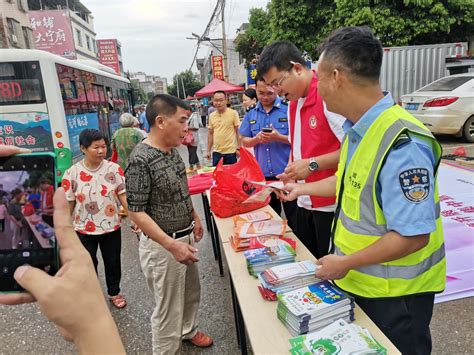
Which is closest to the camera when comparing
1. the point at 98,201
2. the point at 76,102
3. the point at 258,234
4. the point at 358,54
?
the point at 358,54

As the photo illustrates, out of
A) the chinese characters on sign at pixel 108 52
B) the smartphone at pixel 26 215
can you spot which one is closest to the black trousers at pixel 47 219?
the smartphone at pixel 26 215

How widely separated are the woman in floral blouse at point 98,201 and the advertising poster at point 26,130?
13.6 ft

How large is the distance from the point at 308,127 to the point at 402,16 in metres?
10.5

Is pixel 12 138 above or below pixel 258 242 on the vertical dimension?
above

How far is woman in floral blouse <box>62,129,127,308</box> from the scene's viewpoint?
291 cm

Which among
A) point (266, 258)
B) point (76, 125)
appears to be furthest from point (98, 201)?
point (76, 125)

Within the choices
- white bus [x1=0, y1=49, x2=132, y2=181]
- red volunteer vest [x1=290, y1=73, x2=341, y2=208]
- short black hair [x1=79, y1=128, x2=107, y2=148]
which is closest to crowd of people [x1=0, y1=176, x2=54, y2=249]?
red volunteer vest [x1=290, y1=73, x2=341, y2=208]

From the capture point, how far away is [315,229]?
7.75 feet

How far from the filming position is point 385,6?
10297 millimetres

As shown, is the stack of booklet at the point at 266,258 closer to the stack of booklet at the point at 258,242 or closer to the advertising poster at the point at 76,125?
the stack of booklet at the point at 258,242

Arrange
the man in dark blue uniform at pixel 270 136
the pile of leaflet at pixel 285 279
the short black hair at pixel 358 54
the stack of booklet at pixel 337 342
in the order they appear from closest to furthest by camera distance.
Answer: the stack of booklet at pixel 337 342
the short black hair at pixel 358 54
the pile of leaflet at pixel 285 279
the man in dark blue uniform at pixel 270 136

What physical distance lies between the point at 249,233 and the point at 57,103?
5976mm

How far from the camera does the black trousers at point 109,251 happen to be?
2990 millimetres

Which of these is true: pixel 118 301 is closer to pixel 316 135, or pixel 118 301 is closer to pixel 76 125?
pixel 316 135
